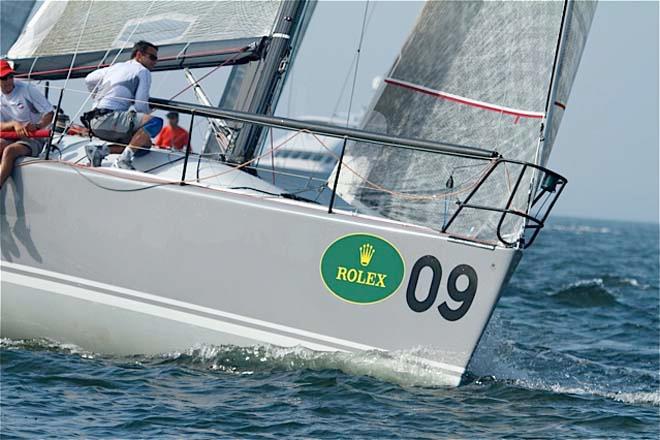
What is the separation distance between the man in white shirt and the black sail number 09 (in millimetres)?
2234

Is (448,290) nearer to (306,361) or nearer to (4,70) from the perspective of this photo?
(306,361)

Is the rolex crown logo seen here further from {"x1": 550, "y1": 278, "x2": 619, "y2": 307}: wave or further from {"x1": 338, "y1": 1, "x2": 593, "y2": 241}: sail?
{"x1": 550, "y1": 278, "x2": 619, "y2": 307}: wave

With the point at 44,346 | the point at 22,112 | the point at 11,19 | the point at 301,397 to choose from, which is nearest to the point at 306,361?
the point at 301,397

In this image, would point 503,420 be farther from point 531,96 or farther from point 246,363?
point 531,96

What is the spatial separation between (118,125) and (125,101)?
197 mm

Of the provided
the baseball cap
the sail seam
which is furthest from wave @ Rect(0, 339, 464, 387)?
the baseball cap

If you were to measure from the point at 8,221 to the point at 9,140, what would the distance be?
60cm

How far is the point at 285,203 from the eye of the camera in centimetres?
722

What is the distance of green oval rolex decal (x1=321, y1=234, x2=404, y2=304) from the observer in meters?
6.96

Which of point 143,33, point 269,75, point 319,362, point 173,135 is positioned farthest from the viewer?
point 173,135

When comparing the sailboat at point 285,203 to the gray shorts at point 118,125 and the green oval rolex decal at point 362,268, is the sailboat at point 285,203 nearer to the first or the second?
the green oval rolex decal at point 362,268

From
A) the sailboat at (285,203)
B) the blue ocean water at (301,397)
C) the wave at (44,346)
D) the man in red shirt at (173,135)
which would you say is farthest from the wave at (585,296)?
the wave at (44,346)

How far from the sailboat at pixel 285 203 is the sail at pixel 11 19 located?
2.32ft

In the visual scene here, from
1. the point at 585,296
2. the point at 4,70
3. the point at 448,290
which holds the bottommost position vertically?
the point at 585,296
